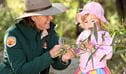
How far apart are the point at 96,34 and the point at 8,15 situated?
3.54 metres

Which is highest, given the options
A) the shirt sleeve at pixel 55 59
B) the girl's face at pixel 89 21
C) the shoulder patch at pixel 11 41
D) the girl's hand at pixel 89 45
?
the girl's face at pixel 89 21

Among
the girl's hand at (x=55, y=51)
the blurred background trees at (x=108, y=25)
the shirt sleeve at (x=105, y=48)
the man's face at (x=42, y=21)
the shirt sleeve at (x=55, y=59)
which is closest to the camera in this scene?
the shirt sleeve at (x=105, y=48)

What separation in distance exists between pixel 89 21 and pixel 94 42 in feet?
0.58

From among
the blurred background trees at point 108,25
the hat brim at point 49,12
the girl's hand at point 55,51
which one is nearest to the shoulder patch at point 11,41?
the hat brim at point 49,12

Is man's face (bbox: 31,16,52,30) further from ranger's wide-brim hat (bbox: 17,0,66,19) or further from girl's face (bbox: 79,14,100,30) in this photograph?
girl's face (bbox: 79,14,100,30)

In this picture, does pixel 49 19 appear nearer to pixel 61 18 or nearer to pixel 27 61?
pixel 27 61

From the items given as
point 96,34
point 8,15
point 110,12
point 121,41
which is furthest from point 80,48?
point 110,12

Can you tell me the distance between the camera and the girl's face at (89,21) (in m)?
3.88

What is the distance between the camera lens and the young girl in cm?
384

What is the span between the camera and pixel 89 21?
3883 mm

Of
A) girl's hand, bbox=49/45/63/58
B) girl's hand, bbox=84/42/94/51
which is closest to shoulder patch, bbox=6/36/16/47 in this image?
girl's hand, bbox=49/45/63/58

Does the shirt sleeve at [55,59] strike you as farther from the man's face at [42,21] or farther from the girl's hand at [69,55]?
the man's face at [42,21]

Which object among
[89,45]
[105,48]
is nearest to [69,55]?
[89,45]

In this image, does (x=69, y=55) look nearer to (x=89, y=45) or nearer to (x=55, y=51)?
(x=55, y=51)
